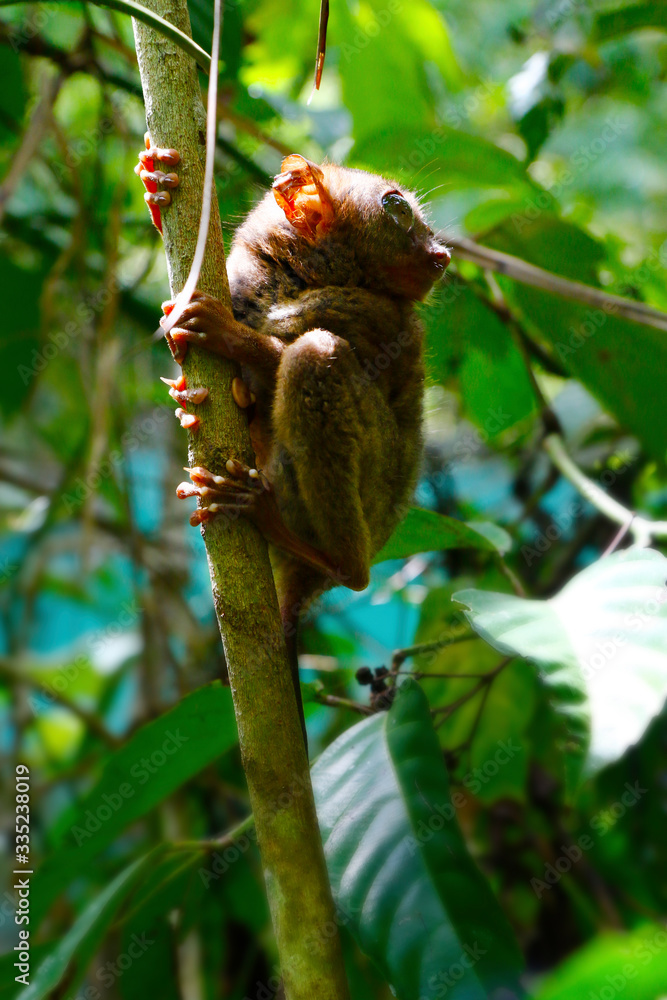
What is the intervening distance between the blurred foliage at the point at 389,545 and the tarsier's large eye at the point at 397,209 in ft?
1.49

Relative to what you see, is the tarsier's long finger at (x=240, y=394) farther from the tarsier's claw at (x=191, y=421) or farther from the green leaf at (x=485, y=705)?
the green leaf at (x=485, y=705)

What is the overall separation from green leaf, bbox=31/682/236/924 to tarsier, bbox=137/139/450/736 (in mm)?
334

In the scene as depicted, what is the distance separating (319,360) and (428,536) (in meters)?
0.63

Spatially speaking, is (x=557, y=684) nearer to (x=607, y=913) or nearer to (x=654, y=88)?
(x=607, y=913)

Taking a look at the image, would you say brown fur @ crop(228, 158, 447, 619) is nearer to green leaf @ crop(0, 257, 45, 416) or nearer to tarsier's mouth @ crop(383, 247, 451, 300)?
tarsier's mouth @ crop(383, 247, 451, 300)

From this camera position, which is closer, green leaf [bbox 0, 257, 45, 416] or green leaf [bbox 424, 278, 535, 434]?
green leaf [bbox 424, 278, 535, 434]

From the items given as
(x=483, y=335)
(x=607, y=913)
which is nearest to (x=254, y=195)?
(x=483, y=335)

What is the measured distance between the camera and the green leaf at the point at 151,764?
2262 millimetres

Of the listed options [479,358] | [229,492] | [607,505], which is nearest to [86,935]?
[229,492]

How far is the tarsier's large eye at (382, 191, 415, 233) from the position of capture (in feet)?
8.60

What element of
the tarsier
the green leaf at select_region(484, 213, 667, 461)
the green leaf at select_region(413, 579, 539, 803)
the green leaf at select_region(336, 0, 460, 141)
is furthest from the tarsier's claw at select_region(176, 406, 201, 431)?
the green leaf at select_region(336, 0, 460, 141)

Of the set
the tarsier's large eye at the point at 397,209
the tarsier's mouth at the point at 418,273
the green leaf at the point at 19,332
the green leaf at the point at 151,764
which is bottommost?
the green leaf at the point at 151,764

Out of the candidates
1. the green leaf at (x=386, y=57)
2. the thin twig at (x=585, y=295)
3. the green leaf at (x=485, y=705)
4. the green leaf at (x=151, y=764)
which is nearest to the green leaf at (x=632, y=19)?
the green leaf at (x=386, y=57)

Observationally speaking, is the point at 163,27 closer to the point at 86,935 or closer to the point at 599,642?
the point at 599,642
